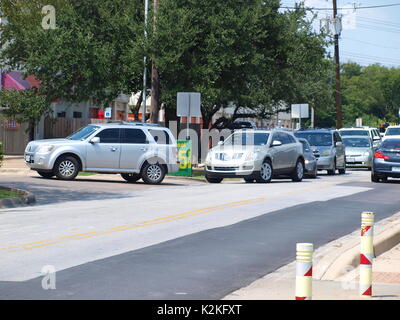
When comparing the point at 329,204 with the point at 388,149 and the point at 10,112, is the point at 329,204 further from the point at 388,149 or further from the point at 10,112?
the point at 10,112

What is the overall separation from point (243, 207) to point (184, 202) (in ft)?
5.86

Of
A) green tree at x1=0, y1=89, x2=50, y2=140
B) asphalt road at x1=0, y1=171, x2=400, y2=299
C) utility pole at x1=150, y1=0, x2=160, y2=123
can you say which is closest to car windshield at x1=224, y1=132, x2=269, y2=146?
utility pole at x1=150, y1=0, x2=160, y2=123

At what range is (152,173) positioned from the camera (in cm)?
2836

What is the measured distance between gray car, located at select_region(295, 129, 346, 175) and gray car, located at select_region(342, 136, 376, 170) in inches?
172

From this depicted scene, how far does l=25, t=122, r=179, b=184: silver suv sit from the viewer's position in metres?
27.5

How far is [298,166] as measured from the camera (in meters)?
31.0

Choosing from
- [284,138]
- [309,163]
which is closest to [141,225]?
[284,138]

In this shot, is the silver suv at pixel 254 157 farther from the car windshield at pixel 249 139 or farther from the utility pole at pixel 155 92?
the utility pole at pixel 155 92

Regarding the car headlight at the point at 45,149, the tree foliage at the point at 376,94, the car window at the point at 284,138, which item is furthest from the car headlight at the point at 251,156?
the tree foliage at the point at 376,94

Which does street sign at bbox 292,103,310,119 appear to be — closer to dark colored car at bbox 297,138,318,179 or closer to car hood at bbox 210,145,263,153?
dark colored car at bbox 297,138,318,179

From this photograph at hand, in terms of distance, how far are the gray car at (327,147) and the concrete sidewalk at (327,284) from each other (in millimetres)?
24162

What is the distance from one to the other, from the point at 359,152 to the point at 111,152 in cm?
1820

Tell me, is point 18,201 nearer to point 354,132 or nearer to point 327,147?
point 327,147
